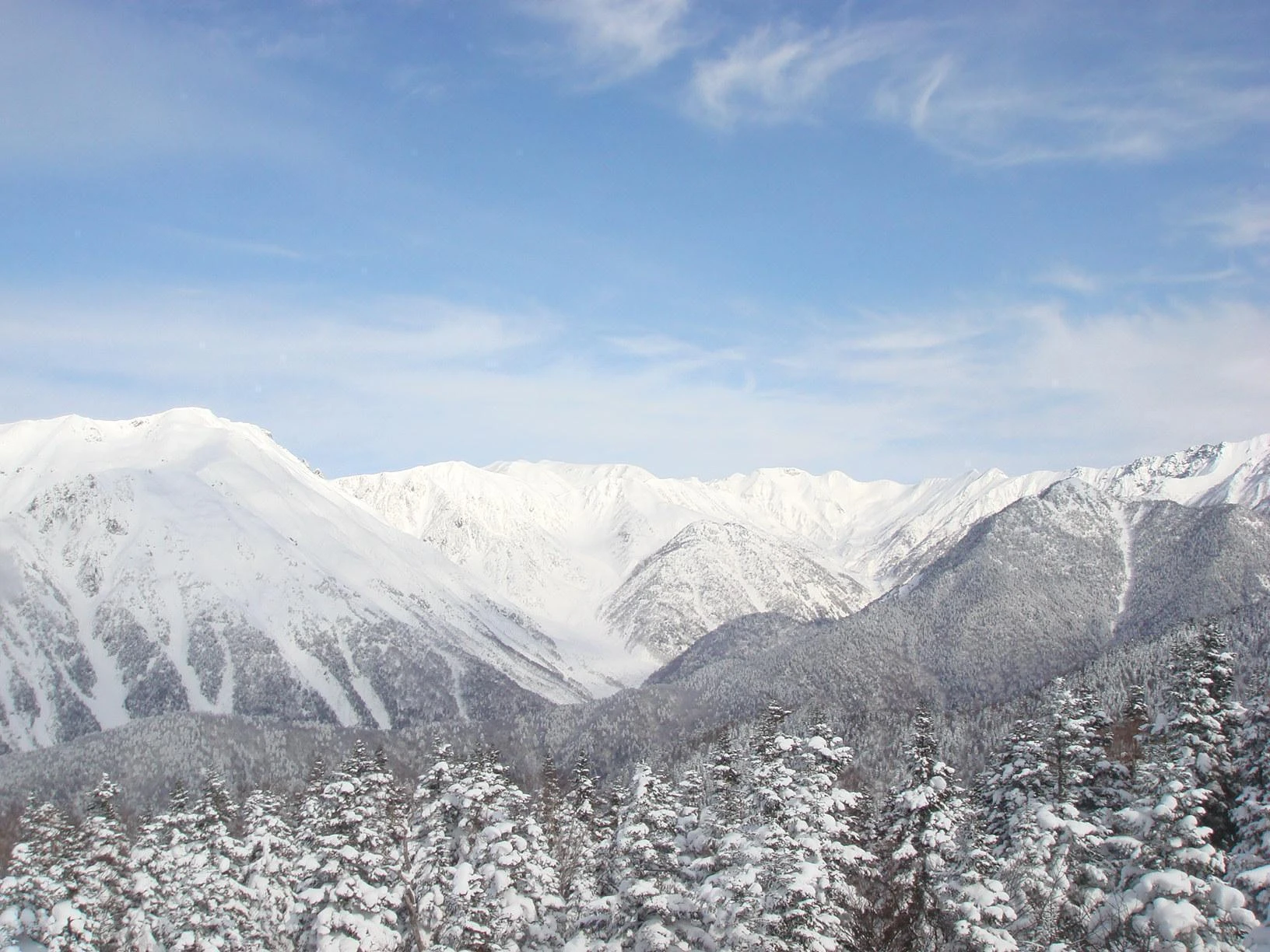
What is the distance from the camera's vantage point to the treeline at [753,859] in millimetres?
26062

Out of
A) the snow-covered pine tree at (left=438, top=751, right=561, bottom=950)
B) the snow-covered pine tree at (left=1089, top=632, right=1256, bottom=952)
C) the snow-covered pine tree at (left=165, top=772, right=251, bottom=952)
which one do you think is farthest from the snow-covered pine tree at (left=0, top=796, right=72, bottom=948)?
the snow-covered pine tree at (left=1089, top=632, right=1256, bottom=952)

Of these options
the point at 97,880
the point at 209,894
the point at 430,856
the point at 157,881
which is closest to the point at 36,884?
the point at 97,880

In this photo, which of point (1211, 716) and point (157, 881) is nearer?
point (1211, 716)

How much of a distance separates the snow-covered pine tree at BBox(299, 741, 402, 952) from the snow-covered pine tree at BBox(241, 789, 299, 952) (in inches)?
525

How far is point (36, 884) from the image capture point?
1684 inches

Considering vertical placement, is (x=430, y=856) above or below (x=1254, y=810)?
below

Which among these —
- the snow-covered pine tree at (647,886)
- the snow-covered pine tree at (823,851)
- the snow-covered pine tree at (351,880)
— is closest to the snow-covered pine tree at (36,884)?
the snow-covered pine tree at (351,880)

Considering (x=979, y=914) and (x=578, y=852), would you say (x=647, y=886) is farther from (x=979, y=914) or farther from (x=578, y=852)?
(x=578, y=852)

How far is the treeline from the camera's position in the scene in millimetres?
26062

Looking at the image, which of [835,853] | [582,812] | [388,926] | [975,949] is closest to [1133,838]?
[975,949]

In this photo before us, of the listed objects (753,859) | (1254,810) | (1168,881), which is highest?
(1254,810)

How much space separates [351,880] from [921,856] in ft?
64.5

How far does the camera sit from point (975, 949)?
28188 millimetres

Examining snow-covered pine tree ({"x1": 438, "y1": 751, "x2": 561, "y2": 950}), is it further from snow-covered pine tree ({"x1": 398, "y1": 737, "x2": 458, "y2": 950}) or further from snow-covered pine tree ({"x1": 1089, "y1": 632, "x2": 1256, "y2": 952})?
snow-covered pine tree ({"x1": 1089, "y1": 632, "x2": 1256, "y2": 952})
